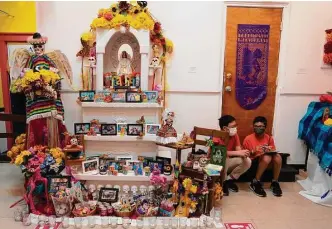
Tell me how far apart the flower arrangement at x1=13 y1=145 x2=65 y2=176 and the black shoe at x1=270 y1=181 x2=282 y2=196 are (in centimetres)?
206

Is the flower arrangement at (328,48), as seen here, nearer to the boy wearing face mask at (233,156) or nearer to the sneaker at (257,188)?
the boy wearing face mask at (233,156)

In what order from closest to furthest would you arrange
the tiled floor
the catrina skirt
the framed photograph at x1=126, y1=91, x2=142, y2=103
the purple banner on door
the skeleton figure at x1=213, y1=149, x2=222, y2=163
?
1. the tiled floor
2. the skeleton figure at x1=213, y1=149, x2=222, y2=163
3. the framed photograph at x1=126, y1=91, x2=142, y2=103
4. the catrina skirt
5. the purple banner on door

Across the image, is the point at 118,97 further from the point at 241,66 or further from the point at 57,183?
the point at 241,66

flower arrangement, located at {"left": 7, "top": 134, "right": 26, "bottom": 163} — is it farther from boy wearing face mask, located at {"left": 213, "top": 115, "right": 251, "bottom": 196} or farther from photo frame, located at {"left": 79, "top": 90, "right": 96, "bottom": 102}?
boy wearing face mask, located at {"left": 213, "top": 115, "right": 251, "bottom": 196}

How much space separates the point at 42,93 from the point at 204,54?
1800 millimetres

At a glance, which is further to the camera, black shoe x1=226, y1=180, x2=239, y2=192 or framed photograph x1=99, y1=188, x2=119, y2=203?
black shoe x1=226, y1=180, x2=239, y2=192

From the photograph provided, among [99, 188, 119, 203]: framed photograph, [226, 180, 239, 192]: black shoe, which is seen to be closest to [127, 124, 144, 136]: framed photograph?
[99, 188, 119, 203]: framed photograph

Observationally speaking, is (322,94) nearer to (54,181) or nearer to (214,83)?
(214,83)

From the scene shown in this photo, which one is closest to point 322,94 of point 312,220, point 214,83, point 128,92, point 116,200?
point 214,83

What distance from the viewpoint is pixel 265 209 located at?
2662 mm

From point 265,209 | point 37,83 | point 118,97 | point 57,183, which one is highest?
point 37,83

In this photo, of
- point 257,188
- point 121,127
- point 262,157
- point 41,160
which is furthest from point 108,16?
point 257,188

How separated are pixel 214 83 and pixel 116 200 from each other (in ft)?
5.78

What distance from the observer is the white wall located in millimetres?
3309
